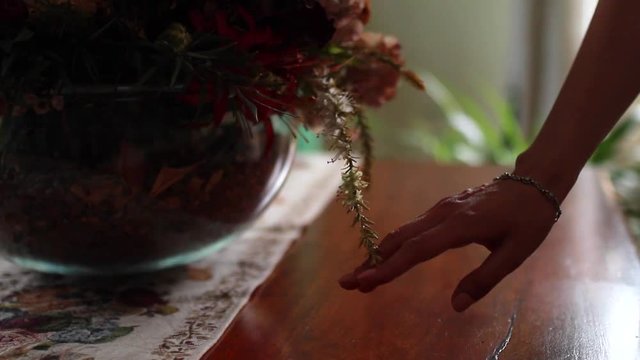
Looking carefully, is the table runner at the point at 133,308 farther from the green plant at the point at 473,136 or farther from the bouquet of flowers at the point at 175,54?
the green plant at the point at 473,136

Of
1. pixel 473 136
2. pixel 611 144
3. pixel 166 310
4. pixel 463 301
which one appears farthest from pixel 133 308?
pixel 473 136

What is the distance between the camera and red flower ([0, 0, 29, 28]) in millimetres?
579

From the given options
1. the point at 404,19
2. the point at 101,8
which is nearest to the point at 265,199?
the point at 101,8

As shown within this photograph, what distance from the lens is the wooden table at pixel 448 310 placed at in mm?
576

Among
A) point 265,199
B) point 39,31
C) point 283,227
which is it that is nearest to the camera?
point 39,31

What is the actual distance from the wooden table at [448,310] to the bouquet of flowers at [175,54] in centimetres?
12

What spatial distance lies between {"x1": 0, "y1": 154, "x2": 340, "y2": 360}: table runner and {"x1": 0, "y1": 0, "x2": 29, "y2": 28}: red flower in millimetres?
233

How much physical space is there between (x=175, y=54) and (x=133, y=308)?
22cm

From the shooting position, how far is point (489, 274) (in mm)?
531

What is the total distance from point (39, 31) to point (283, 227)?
43 cm

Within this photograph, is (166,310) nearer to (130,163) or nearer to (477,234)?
(130,163)

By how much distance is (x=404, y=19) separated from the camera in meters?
2.73

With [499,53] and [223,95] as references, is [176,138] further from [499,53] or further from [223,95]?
[499,53]

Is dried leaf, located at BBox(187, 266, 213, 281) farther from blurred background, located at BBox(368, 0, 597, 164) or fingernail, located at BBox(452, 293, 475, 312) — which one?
blurred background, located at BBox(368, 0, 597, 164)
